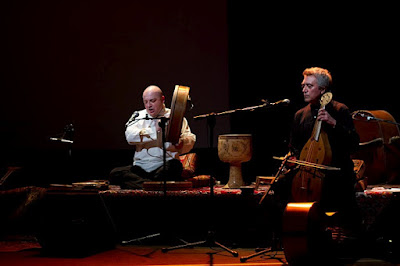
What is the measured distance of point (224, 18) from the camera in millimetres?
6250

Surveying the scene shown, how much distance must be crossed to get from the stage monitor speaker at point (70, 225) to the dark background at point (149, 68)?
1.61m

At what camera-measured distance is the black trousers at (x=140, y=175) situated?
5.20 m

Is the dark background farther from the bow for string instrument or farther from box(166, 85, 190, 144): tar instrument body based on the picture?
the bow for string instrument

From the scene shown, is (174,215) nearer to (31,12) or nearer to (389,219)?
(389,219)

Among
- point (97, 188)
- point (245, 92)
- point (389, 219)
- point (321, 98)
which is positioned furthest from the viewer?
point (245, 92)

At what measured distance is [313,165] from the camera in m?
3.87

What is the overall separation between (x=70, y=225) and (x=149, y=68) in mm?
2506

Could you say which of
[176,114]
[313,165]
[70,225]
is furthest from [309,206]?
[70,225]

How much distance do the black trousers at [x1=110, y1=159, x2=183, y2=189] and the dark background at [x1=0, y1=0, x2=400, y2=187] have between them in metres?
0.90

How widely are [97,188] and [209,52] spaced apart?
2.42 metres

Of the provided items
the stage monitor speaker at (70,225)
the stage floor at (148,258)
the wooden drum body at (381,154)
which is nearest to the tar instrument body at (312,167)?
the stage floor at (148,258)

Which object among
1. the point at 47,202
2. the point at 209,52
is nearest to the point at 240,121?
the point at 209,52

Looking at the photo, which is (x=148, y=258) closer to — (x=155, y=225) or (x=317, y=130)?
(x=155, y=225)

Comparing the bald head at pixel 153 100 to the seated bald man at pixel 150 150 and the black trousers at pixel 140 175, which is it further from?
the black trousers at pixel 140 175
